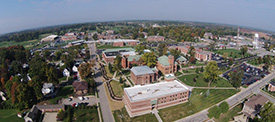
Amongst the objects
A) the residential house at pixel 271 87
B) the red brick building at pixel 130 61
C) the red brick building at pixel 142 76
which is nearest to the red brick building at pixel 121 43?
the red brick building at pixel 130 61

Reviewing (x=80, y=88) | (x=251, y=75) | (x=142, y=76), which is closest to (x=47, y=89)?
(x=80, y=88)

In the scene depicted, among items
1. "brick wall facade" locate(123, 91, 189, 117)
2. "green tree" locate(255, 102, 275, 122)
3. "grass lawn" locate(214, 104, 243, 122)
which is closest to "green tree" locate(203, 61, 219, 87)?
"grass lawn" locate(214, 104, 243, 122)

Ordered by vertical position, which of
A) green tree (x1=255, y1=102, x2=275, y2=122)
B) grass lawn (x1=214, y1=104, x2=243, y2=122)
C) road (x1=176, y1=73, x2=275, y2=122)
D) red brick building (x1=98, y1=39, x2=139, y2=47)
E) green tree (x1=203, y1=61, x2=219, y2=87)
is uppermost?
red brick building (x1=98, y1=39, x2=139, y2=47)

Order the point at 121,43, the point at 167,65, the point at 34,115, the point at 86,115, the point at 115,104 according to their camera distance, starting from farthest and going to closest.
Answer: the point at 121,43 → the point at 167,65 → the point at 115,104 → the point at 86,115 → the point at 34,115

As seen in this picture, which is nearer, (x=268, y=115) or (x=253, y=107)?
(x=268, y=115)

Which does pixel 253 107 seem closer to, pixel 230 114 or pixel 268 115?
pixel 230 114

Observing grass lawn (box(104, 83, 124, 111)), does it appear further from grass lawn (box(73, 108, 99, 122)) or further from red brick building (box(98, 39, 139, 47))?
red brick building (box(98, 39, 139, 47))
